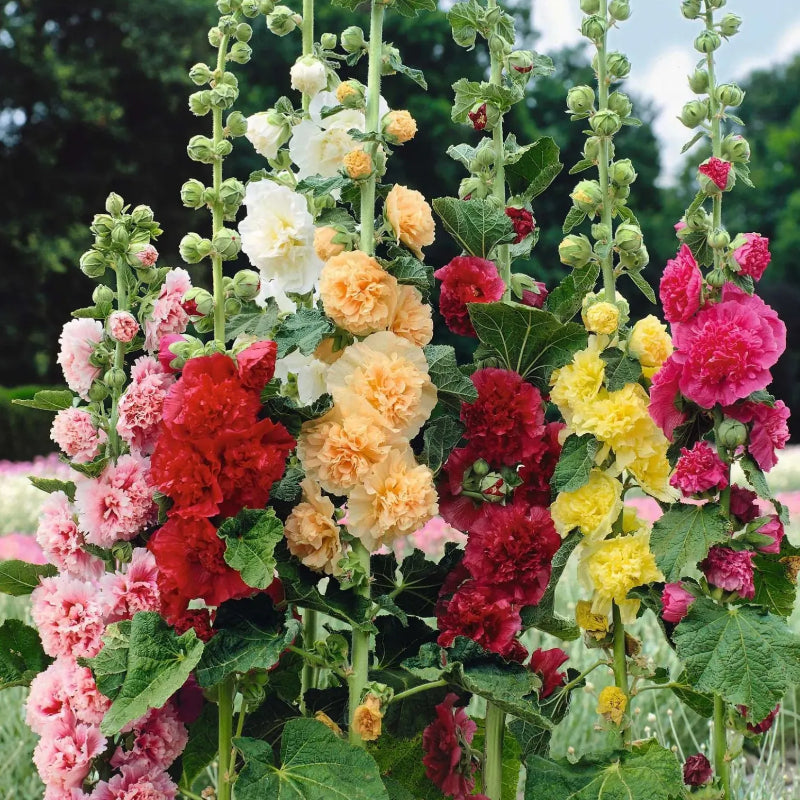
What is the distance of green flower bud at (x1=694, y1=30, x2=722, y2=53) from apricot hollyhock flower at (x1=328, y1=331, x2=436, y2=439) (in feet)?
2.20

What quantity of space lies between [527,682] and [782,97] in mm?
29561

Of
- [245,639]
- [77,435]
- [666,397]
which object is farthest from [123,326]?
[666,397]

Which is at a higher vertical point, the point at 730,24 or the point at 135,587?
the point at 730,24

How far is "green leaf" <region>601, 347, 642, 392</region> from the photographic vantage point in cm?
156

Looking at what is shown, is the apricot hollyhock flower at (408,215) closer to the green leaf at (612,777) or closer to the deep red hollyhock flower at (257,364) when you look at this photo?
the deep red hollyhock flower at (257,364)

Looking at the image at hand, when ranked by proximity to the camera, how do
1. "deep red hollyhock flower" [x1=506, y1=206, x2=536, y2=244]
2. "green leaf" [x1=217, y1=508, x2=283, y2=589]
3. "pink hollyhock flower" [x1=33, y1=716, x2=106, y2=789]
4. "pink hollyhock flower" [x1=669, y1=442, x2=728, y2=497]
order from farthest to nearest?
"deep red hollyhock flower" [x1=506, y1=206, x2=536, y2=244] → "pink hollyhock flower" [x1=33, y1=716, x2=106, y2=789] → "pink hollyhock flower" [x1=669, y1=442, x2=728, y2=497] → "green leaf" [x1=217, y1=508, x2=283, y2=589]

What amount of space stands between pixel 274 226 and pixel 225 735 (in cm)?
79

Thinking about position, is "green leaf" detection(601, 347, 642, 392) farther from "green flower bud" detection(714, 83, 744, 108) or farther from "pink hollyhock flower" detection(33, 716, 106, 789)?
"pink hollyhock flower" detection(33, 716, 106, 789)

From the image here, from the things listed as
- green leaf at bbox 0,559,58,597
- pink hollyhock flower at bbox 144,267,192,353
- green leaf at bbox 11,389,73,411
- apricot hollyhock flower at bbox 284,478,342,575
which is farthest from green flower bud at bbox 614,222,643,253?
green leaf at bbox 0,559,58,597

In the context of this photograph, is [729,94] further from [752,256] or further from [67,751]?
[67,751]

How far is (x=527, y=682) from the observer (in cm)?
146

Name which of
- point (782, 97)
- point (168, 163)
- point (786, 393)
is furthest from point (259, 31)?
point (782, 97)

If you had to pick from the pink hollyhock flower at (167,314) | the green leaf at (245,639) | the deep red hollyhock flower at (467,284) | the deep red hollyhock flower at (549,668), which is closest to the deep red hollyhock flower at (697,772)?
the deep red hollyhock flower at (549,668)

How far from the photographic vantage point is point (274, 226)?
1596 mm
